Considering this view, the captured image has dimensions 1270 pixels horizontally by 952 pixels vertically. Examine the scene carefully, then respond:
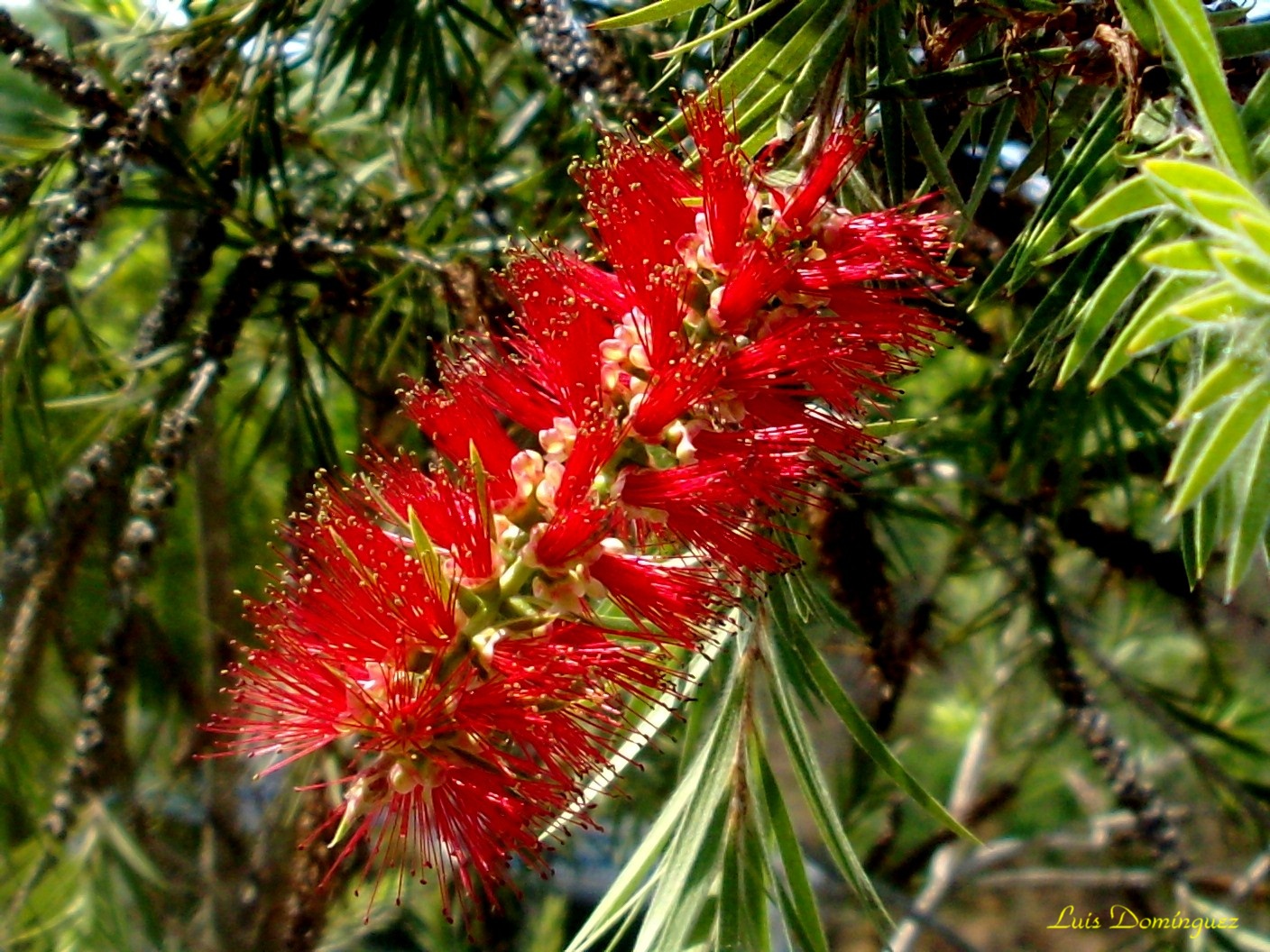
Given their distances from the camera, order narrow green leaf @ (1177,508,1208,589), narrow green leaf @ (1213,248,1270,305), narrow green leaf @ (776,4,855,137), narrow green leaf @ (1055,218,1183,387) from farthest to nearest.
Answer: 1. narrow green leaf @ (776,4,855,137)
2. narrow green leaf @ (1177,508,1208,589)
3. narrow green leaf @ (1055,218,1183,387)
4. narrow green leaf @ (1213,248,1270,305)

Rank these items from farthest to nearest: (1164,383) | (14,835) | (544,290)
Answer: (14,835) → (1164,383) → (544,290)

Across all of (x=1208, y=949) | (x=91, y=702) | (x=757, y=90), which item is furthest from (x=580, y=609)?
(x=1208, y=949)

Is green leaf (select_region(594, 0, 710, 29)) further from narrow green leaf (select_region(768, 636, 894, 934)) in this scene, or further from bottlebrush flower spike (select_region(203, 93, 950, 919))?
narrow green leaf (select_region(768, 636, 894, 934))

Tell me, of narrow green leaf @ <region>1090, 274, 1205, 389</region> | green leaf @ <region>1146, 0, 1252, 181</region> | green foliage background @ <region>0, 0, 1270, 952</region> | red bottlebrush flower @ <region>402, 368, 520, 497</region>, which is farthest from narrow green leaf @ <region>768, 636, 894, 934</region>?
green leaf @ <region>1146, 0, 1252, 181</region>

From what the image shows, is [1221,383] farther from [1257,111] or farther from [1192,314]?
[1257,111]

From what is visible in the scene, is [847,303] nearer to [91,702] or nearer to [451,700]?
[451,700]

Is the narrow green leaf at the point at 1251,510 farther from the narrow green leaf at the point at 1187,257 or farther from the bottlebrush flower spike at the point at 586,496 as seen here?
the bottlebrush flower spike at the point at 586,496
